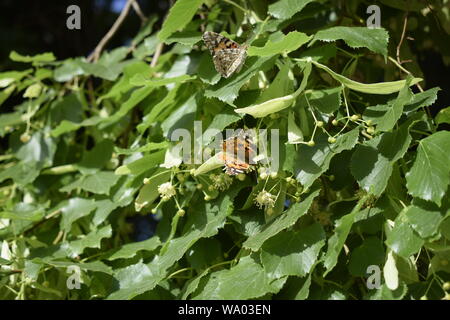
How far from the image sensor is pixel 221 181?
1.19 m

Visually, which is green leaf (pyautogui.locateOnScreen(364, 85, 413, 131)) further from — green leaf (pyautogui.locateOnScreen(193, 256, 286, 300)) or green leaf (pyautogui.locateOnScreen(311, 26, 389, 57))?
green leaf (pyautogui.locateOnScreen(193, 256, 286, 300))

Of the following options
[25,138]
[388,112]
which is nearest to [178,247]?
[388,112]

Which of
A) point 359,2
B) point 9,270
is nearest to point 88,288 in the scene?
point 9,270

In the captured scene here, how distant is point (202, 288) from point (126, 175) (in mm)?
381

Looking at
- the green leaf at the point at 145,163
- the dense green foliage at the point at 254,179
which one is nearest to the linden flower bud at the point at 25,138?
the dense green foliage at the point at 254,179

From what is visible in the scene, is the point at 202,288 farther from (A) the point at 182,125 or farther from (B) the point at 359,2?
(B) the point at 359,2

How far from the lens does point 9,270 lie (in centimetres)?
132

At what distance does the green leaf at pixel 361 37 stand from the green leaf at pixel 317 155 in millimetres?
173

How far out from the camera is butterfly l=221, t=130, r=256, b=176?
1.12 metres

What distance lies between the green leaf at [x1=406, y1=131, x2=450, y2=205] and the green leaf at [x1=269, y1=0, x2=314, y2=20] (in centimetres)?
37

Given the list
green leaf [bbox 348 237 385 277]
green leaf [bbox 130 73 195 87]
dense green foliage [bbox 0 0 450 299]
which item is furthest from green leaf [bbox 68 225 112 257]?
green leaf [bbox 348 237 385 277]

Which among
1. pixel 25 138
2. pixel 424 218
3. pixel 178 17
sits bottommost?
pixel 25 138

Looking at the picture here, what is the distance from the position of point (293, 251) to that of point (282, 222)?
0.05 metres

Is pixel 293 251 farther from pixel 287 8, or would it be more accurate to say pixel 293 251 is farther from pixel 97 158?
pixel 97 158
